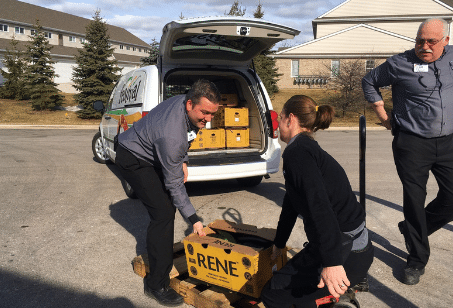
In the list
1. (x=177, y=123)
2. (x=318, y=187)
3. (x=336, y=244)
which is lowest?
(x=336, y=244)

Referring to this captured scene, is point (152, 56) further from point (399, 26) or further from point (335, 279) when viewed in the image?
point (399, 26)

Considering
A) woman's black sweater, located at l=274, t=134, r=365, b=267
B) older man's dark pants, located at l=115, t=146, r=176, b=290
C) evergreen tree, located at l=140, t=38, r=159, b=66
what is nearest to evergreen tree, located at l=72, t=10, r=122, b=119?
evergreen tree, located at l=140, t=38, r=159, b=66

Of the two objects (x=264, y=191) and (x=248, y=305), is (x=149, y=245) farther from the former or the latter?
(x=264, y=191)

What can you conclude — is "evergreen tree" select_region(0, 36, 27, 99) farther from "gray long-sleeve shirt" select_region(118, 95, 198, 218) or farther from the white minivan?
"gray long-sleeve shirt" select_region(118, 95, 198, 218)

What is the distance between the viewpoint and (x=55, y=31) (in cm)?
4856

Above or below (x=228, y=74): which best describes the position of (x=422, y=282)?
below

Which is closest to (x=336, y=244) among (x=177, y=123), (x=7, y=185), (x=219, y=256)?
(x=219, y=256)

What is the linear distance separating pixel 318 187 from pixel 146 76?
4.07 meters

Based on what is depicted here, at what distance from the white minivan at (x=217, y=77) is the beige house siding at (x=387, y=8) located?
35.3 m

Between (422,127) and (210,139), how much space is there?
160 inches

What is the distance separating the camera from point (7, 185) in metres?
7.25

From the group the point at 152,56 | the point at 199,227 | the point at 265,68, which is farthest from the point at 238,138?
the point at 265,68

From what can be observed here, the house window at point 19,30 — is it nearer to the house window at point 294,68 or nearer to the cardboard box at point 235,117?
the house window at point 294,68

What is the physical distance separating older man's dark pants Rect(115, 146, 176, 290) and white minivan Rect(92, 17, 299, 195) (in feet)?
6.33
